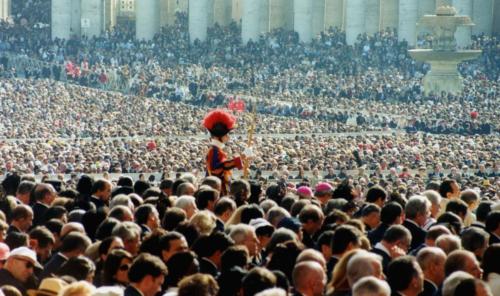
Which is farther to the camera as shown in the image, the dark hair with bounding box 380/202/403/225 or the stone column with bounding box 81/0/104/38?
the stone column with bounding box 81/0/104/38

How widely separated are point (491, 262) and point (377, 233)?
458 centimetres

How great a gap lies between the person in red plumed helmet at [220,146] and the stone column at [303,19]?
343 feet

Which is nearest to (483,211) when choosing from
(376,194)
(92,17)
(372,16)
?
(376,194)

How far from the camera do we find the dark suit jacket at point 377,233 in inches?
1063

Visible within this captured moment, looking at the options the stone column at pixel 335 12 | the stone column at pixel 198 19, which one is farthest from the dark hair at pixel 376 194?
the stone column at pixel 335 12

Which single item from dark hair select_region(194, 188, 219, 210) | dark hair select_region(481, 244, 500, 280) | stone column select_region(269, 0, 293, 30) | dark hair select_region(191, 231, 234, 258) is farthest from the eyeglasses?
stone column select_region(269, 0, 293, 30)

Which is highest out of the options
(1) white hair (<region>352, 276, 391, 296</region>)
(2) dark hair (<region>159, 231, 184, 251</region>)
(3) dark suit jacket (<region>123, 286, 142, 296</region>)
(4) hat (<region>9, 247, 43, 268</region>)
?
(1) white hair (<region>352, 276, 391, 296</region>)

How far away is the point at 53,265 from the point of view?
2425cm

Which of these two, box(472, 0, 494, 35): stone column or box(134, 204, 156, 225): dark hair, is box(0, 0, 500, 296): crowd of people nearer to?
box(134, 204, 156, 225): dark hair

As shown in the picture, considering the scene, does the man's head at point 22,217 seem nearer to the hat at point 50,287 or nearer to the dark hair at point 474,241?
the hat at point 50,287

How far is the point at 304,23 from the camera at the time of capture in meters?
142

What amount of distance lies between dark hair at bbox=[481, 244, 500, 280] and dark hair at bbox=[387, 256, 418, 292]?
118 centimetres

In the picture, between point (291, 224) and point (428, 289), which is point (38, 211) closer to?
point (291, 224)

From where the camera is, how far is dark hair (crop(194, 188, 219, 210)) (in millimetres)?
30406
